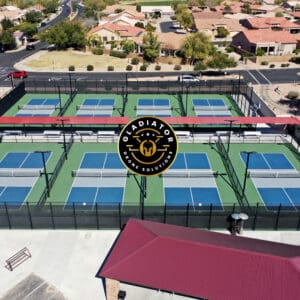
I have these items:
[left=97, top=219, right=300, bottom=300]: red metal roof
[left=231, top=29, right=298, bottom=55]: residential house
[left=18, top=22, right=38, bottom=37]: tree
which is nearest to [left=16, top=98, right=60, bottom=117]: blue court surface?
[left=97, top=219, right=300, bottom=300]: red metal roof

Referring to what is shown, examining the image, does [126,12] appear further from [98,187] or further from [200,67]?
[98,187]

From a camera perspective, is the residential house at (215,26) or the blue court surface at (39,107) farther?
the residential house at (215,26)

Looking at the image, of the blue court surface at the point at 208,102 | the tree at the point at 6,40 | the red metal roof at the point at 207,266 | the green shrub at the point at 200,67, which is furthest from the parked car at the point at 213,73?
the red metal roof at the point at 207,266

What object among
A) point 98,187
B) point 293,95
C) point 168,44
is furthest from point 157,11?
point 98,187

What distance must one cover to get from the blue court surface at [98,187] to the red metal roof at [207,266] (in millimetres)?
9941

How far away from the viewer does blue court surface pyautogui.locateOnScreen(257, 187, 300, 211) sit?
30.4 meters

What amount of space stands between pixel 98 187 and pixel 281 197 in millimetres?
16413

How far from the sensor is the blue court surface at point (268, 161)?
120ft

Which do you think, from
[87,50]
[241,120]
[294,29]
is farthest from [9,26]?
[241,120]

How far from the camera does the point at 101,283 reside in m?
22.3

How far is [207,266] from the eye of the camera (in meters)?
17.8

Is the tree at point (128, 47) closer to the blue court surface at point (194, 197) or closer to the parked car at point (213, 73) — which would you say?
the parked car at point (213, 73)

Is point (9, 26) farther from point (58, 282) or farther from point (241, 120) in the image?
point (58, 282)

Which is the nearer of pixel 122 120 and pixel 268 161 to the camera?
pixel 268 161
